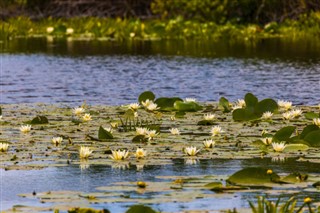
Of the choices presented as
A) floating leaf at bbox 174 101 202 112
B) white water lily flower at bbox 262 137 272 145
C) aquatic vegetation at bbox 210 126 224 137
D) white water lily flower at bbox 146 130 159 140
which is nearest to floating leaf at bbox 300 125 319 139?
white water lily flower at bbox 262 137 272 145

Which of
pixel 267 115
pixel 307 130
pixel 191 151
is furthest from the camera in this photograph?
pixel 267 115

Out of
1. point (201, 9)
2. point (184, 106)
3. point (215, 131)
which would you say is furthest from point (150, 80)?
point (201, 9)

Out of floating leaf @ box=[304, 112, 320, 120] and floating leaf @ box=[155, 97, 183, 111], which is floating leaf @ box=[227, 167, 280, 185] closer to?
floating leaf @ box=[304, 112, 320, 120]

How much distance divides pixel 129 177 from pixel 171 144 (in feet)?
4.21

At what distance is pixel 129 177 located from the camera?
661cm

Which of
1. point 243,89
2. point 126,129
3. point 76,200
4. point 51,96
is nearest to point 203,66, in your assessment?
point 243,89

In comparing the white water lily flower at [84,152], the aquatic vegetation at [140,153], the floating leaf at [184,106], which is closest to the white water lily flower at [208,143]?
the aquatic vegetation at [140,153]

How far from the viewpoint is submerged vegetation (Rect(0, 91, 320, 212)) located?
6070 mm

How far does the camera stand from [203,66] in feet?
54.7

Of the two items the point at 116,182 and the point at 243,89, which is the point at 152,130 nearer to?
the point at 116,182

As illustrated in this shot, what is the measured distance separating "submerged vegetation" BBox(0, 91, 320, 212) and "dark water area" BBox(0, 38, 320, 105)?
→ 169 centimetres

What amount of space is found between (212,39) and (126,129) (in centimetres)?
1553

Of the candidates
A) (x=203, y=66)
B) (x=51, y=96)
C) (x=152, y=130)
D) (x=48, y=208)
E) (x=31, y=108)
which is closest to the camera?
(x=48, y=208)

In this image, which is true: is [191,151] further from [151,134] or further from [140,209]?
[140,209]
